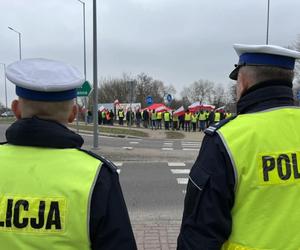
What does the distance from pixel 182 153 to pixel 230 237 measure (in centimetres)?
1523

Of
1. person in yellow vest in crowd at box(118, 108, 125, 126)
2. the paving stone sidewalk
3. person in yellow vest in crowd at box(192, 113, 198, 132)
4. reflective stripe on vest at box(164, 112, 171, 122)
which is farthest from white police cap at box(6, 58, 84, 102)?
person in yellow vest in crowd at box(118, 108, 125, 126)

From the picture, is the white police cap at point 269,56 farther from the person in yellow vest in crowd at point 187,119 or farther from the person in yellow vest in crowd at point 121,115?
the person in yellow vest in crowd at point 121,115

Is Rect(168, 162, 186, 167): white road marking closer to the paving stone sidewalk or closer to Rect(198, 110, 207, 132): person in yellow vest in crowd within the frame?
the paving stone sidewalk

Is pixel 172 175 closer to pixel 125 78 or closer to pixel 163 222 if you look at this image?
pixel 163 222

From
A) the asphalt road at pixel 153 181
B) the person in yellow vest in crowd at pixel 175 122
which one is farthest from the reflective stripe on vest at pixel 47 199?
the person in yellow vest in crowd at pixel 175 122

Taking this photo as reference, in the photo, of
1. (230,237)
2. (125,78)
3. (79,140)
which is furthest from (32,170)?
(125,78)

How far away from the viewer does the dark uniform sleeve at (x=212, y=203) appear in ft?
6.80

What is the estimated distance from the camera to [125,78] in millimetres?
90000

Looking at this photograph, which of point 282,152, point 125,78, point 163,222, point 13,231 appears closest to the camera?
point 13,231

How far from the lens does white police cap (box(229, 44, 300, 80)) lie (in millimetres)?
2197

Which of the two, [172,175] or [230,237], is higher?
[230,237]

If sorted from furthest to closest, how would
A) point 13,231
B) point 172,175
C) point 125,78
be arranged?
point 125,78 < point 172,175 < point 13,231

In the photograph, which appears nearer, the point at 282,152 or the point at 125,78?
the point at 282,152

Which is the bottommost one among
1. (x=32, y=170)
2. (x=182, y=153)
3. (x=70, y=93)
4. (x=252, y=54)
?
(x=182, y=153)
